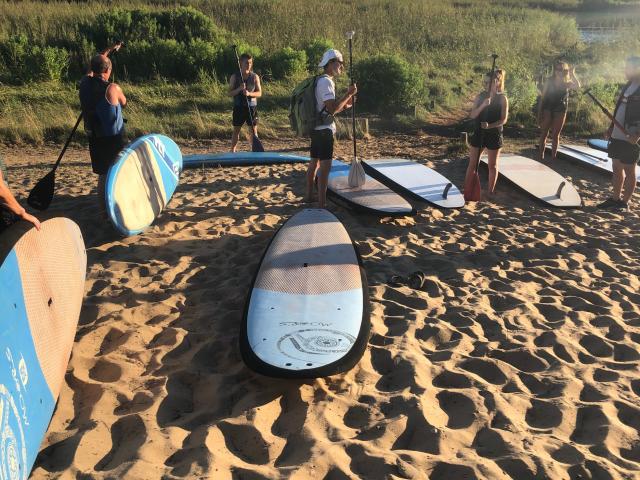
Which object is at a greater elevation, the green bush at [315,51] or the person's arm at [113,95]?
the person's arm at [113,95]

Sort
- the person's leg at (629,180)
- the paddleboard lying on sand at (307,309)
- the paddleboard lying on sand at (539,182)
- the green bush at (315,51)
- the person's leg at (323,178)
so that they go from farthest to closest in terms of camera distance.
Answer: the green bush at (315,51)
the paddleboard lying on sand at (539,182)
the person's leg at (629,180)
the person's leg at (323,178)
the paddleboard lying on sand at (307,309)

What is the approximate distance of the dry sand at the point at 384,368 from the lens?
2.43 meters

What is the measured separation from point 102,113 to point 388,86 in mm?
8552

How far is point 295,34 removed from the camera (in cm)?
1683

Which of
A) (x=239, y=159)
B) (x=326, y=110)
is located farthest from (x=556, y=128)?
(x=239, y=159)

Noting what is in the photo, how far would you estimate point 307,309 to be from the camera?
3.45m

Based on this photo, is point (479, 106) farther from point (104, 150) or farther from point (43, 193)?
point (43, 193)

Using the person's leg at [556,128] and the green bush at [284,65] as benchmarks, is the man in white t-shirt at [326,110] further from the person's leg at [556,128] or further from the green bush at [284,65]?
the green bush at [284,65]

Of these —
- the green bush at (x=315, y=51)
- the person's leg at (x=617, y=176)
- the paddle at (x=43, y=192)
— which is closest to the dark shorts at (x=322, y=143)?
the paddle at (x=43, y=192)

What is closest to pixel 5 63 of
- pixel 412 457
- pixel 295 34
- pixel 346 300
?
pixel 295 34

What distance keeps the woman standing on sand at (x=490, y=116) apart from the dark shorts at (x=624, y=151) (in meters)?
1.25

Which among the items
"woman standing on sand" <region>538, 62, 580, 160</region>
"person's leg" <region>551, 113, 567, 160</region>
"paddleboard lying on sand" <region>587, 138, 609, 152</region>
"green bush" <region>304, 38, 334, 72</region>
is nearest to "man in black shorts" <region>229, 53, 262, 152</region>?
"woman standing on sand" <region>538, 62, 580, 160</region>

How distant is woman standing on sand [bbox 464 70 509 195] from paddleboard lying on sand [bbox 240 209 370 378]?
236 cm

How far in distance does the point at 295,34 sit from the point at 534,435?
16229 mm
